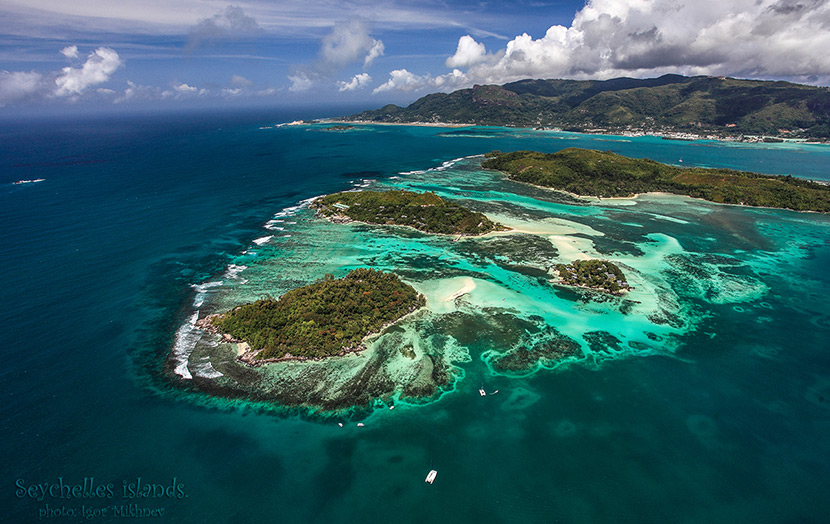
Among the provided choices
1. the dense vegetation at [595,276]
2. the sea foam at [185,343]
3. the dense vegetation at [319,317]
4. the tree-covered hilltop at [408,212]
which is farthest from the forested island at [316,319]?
the tree-covered hilltop at [408,212]

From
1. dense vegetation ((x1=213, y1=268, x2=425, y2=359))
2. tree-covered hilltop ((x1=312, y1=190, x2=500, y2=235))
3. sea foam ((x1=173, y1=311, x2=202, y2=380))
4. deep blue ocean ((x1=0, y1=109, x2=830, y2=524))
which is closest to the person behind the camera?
deep blue ocean ((x1=0, y1=109, x2=830, y2=524))

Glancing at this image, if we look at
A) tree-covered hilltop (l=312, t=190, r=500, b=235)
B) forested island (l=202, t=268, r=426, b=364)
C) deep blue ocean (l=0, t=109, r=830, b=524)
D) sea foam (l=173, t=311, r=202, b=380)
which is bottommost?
deep blue ocean (l=0, t=109, r=830, b=524)

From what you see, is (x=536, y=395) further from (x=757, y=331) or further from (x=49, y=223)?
(x=49, y=223)

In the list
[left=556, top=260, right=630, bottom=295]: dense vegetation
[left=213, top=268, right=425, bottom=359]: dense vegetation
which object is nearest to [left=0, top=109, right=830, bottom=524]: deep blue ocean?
[left=213, top=268, right=425, bottom=359]: dense vegetation

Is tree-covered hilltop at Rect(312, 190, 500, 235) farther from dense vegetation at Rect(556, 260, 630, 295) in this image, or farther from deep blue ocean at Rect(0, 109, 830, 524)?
deep blue ocean at Rect(0, 109, 830, 524)

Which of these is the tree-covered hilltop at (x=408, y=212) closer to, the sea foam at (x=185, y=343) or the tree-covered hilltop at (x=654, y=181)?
the sea foam at (x=185, y=343)

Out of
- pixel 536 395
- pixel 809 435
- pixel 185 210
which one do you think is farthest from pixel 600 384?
pixel 185 210

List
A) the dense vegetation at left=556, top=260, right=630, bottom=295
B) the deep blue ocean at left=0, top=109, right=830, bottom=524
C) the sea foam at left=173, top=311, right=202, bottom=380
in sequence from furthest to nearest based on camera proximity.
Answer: the dense vegetation at left=556, top=260, right=630, bottom=295, the sea foam at left=173, top=311, right=202, bottom=380, the deep blue ocean at left=0, top=109, right=830, bottom=524
